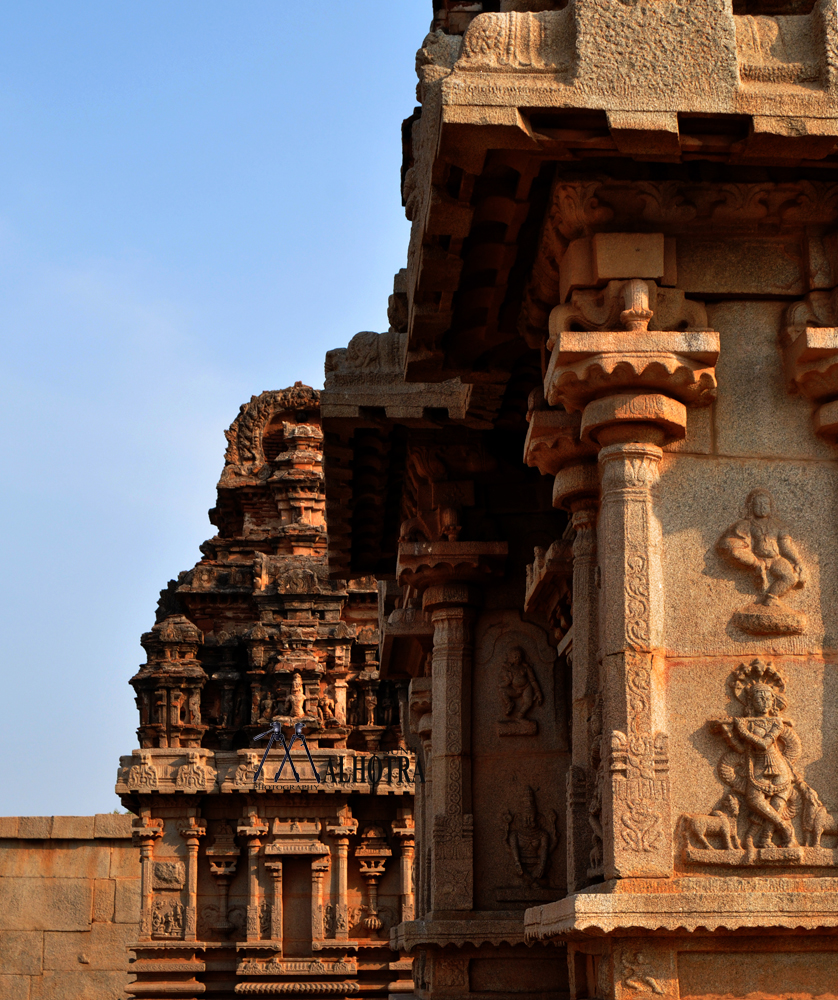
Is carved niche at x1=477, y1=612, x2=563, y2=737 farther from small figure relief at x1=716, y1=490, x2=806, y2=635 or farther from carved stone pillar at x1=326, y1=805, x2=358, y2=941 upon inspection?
carved stone pillar at x1=326, y1=805, x2=358, y2=941

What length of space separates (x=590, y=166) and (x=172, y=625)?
25.2 metres

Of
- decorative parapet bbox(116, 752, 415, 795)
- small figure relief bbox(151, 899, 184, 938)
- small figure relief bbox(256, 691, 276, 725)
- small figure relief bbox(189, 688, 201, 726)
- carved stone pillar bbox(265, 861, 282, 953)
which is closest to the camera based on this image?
small figure relief bbox(151, 899, 184, 938)

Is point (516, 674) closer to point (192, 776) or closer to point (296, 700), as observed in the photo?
point (192, 776)

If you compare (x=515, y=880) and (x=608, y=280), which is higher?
(x=608, y=280)

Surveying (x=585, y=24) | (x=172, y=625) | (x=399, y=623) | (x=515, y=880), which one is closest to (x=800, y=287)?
(x=585, y=24)

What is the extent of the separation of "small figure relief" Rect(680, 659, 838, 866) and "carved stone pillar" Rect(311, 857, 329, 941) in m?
17.3

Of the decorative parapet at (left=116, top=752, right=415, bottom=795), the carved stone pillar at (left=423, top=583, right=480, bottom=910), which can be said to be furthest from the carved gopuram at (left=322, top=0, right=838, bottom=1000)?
the decorative parapet at (left=116, top=752, right=415, bottom=795)

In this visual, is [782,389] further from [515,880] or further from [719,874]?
[515,880]

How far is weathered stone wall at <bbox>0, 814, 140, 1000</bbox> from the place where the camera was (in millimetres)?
25297

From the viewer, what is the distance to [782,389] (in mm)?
7094

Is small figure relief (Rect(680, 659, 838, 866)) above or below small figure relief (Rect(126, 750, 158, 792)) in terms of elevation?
below

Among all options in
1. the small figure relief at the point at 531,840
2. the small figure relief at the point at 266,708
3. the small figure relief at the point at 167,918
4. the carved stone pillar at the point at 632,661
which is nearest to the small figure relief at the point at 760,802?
the carved stone pillar at the point at 632,661

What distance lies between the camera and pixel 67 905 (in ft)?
83.9

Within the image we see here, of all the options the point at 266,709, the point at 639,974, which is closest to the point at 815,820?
the point at 639,974
